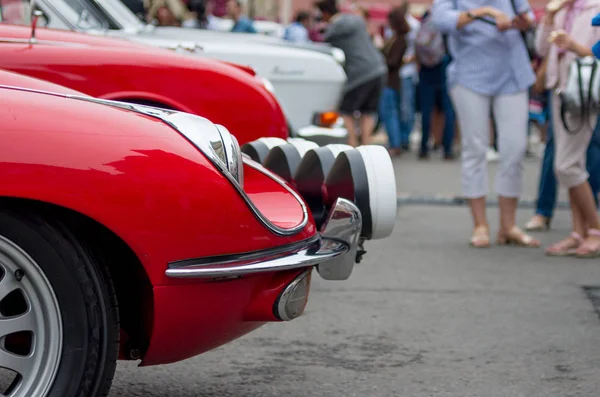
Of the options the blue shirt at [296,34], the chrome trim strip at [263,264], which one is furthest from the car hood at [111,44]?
the blue shirt at [296,34]

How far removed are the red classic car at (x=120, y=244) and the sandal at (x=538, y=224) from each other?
551cm

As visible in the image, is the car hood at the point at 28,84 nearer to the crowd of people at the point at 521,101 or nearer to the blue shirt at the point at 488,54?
the crowd of people at the point at 521,101

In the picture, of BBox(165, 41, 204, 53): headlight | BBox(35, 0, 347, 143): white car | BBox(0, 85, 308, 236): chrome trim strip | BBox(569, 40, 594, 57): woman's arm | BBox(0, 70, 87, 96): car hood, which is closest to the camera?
BBox(0, 85, 308, 236): chrome trim strip

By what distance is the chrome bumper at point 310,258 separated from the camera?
3389mm

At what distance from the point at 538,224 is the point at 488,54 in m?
1.62

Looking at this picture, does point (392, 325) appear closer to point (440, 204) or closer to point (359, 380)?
point (359, 380)

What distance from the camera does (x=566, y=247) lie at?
776 cm

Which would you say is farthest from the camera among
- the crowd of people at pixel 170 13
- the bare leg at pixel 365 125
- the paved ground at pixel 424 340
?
the bare leg at pixel 365 125

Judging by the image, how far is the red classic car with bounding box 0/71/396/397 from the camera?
10.6 ft

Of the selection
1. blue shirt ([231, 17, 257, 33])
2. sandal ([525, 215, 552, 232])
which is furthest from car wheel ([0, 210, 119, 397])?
blue shirt ([231, 17, 257, 33])

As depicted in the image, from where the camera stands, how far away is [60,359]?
10.8 ft

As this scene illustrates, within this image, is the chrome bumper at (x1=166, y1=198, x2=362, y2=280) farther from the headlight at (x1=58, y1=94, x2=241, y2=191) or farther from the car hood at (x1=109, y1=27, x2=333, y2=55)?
the car hood at (x1=109, y1=27, x2=333, y2=55)

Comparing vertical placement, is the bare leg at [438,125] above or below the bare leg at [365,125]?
below

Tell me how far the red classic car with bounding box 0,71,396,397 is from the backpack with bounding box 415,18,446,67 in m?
12.0
